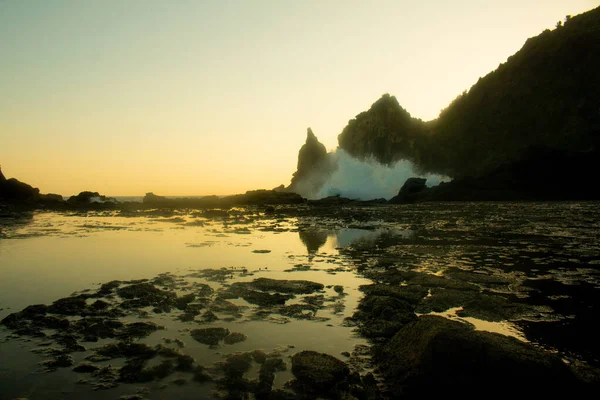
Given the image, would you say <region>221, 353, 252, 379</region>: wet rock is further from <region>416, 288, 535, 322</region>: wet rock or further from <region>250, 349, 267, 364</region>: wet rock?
A: <region>416, 288, 535, 322</region>: wet rock

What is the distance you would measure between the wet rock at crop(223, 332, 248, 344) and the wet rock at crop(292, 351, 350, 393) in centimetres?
112

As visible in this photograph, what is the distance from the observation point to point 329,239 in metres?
18.7

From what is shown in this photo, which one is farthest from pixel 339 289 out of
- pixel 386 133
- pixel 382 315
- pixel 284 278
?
pixel 386 133

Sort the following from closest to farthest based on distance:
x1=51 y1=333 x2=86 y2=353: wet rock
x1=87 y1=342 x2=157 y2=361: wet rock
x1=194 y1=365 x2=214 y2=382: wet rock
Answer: x1=194 y1=365 x2=214 y2=382: wet rock → x1=87 y1=342 x2=157 y2=361: wet rock → x1=51 y1=333 x2=86 y2=353: wet rock

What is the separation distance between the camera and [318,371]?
15.4 feet

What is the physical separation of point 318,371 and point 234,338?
1769mm

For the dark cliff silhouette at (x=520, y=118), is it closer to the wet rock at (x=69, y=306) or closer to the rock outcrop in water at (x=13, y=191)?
the wet rock at (x=69, y=306)

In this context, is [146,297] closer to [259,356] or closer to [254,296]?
[254,296]

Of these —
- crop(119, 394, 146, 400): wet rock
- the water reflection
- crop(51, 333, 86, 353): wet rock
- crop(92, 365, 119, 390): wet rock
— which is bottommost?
crop(119, 394, 146, 400): wet rock

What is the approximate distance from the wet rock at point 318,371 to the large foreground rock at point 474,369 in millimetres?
583

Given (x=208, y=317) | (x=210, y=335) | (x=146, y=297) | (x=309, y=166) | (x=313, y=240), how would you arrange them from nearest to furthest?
1. (x=210, y=335)
2. (x=208, y=317)
3. (x=146, y=297)
4. (x=313, y=240)
5. (x=309, y=166)

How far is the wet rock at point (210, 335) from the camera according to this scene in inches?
230

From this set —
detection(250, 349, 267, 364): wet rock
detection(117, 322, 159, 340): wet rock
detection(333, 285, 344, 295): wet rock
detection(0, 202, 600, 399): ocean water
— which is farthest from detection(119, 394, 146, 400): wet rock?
detection(333, 285, 344, 295): wet rock

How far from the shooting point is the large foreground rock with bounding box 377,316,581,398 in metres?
3.99
